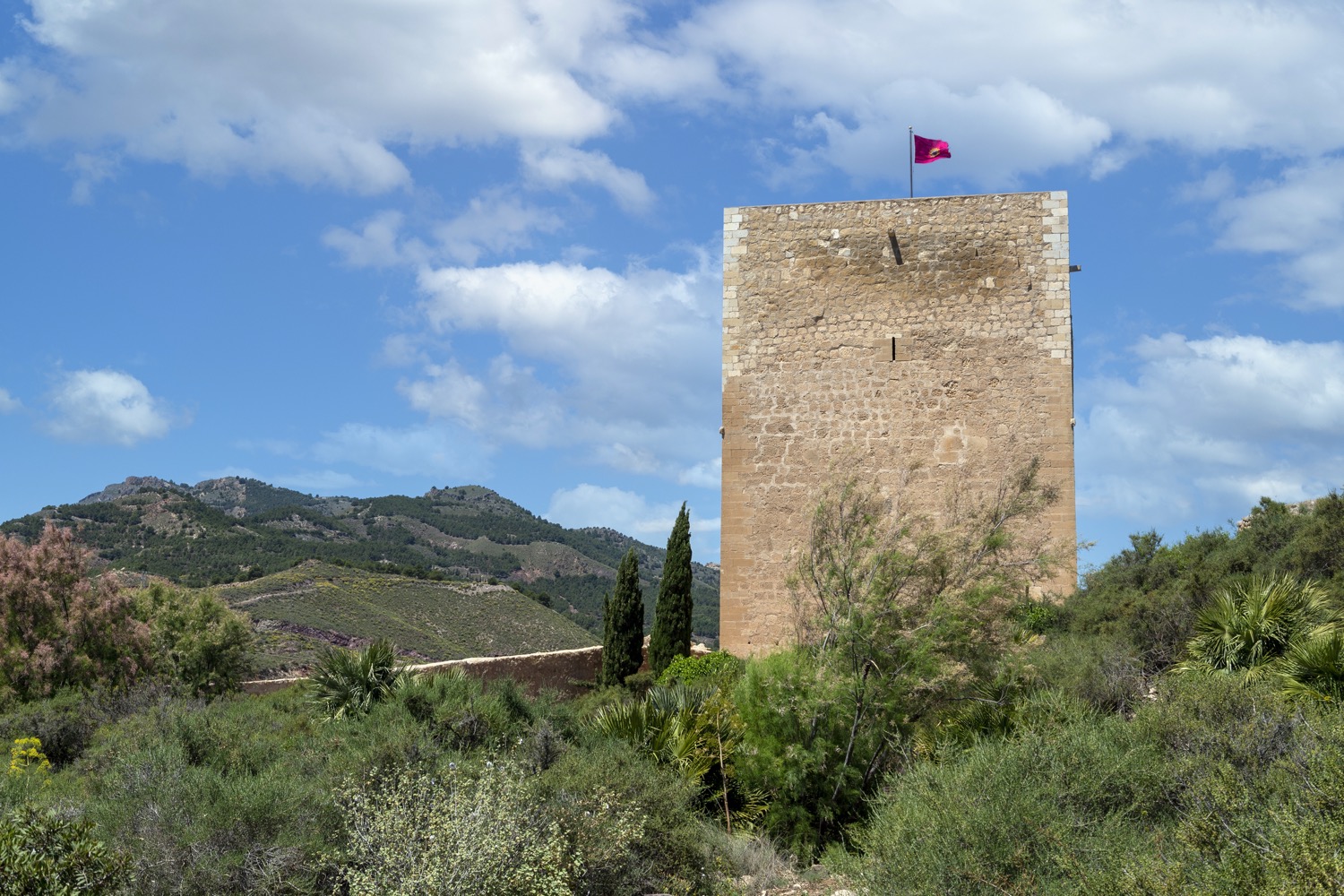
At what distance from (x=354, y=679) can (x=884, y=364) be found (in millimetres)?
8097

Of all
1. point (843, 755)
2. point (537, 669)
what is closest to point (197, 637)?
point (537, 669)

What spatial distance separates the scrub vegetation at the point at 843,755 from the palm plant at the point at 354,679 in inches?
1.4

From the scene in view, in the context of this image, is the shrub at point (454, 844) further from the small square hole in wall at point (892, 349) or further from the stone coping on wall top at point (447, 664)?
the small square hole in wall at point (892, 349)

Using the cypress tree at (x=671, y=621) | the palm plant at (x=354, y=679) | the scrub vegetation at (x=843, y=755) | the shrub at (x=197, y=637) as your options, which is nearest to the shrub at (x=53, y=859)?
the scrub vegetation at (x=843, y=755)

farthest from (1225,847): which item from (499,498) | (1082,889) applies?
(499,498)

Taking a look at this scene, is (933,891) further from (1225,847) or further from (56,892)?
(56,892)

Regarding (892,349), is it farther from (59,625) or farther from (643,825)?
(59,625)

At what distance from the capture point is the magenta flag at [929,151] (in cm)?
1698

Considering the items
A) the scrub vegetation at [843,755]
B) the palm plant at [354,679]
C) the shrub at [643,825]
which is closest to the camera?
the scrub vegetation at [843,755]

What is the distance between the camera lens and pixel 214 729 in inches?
442

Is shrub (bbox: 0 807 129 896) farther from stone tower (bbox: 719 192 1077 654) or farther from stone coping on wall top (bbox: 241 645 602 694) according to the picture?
stone tower (bbox: 719 192 1077 654)

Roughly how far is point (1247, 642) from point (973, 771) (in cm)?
495

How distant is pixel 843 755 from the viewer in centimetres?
1171

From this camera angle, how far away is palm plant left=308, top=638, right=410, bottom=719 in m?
13.4
